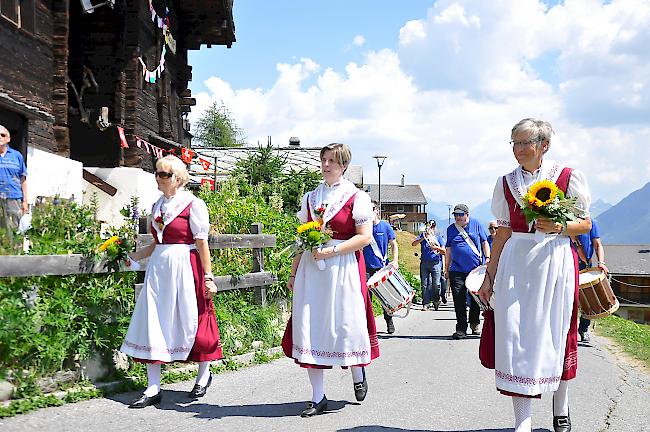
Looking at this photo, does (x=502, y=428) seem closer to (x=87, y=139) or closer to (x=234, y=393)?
(x=234, y=393)

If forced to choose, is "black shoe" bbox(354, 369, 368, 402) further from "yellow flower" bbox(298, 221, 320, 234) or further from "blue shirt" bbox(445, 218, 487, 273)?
"blue shirt" bbox(445, 218, 487, 273)

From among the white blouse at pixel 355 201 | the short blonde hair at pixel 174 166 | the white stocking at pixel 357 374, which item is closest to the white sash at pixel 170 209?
the short blonde hair at pixel 174 166

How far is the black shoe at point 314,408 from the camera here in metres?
5.59

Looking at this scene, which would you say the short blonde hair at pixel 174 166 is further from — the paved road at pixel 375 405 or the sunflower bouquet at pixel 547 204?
the sunflower bouquet at pixel 547 204

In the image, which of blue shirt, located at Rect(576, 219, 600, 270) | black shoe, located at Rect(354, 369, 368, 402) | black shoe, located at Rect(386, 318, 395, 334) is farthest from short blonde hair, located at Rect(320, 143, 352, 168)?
black shoe, located at Rect(386, 318, 395, 334)

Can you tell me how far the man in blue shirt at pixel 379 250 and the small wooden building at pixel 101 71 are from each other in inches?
240

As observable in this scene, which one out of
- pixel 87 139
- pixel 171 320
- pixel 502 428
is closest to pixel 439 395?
pixel 502 428

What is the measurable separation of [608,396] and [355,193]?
10.4 feet

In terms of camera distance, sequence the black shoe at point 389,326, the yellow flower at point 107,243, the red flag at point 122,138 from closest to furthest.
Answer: the yellow flower at point 107,243 < the black shoe at point 389,326 < the red flag at point 122,138

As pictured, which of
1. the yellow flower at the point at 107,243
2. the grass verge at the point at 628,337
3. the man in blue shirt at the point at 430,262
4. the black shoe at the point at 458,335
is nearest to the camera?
the yellow flower at the point at 107,243

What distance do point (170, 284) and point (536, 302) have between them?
297 cm

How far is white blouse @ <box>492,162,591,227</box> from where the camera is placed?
4727 millimetres

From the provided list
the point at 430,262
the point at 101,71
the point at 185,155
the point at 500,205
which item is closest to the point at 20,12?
the point at 101,71

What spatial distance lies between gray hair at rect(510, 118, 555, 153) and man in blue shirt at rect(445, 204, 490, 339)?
20.7ft
